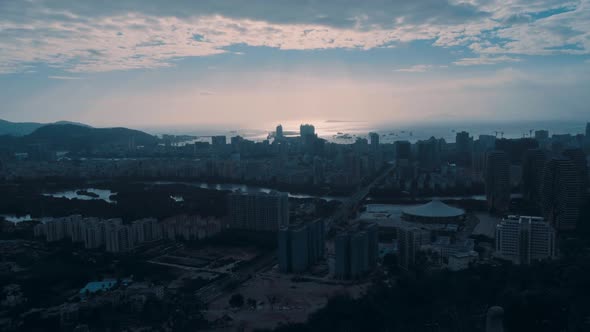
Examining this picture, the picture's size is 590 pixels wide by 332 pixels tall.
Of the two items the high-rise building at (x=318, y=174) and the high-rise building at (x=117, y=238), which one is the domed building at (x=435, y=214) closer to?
the high-rise building at (x=117, y=238)

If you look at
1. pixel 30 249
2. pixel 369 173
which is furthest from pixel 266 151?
pixel 30 249

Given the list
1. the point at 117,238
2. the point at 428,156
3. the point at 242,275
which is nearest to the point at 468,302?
the point at 242,275

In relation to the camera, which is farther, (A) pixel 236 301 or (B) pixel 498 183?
(B) pixel 498 183

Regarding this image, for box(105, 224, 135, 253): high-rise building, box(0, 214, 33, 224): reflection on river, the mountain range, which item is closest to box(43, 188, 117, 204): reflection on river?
box(0, 214, 33, 224): reflection on river

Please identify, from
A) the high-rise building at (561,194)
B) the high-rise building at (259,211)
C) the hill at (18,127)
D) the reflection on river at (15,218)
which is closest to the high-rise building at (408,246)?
the high-rise building at (259,211)

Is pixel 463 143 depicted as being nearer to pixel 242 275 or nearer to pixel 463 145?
pixel 463 145

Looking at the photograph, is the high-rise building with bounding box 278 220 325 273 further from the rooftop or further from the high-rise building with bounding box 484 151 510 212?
the high-rise building with bounding box 484 151 510 212
